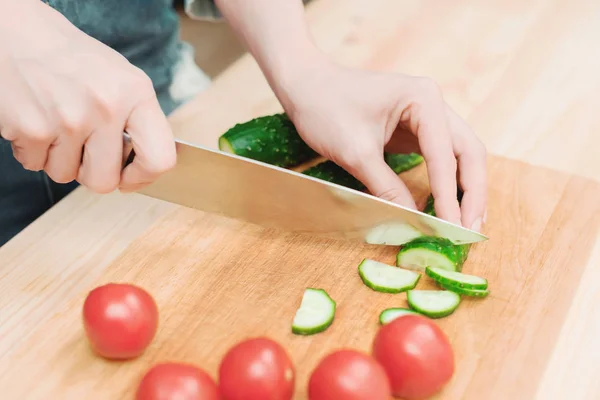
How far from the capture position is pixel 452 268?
1.59 metres

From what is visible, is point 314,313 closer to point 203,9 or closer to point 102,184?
point 102,184

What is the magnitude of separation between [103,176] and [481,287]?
2.74ft

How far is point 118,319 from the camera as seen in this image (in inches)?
53.1

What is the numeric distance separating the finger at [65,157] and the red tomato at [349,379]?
63cm

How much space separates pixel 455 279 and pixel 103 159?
2.59ft

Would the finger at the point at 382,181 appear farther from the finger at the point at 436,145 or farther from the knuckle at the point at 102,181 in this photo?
the knuckle at the point at 102,181

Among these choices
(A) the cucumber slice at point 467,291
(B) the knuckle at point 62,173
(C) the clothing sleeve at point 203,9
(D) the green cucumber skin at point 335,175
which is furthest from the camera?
(C) the clothing sleeve at point 203,9

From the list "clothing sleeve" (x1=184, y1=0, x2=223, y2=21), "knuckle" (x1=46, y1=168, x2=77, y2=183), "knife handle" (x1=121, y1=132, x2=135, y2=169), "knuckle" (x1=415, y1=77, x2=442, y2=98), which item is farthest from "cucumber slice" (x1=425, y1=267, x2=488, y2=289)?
"clothing sleeve" (x1=184, y1=0, x2=223, y2=21)

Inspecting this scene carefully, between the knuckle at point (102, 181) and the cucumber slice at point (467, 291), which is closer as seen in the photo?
the knuckle at point (102, 181)

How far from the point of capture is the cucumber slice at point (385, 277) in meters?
1.58

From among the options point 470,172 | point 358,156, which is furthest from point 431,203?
point 358,156

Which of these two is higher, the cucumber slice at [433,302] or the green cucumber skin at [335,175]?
the green cucumber skin at [335,175]

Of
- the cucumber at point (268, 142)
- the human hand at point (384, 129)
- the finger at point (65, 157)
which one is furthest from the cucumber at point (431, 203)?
the finger at point (65, 157)

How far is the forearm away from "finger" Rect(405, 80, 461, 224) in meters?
0.30
